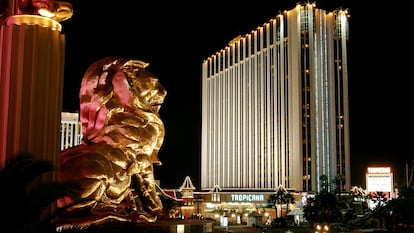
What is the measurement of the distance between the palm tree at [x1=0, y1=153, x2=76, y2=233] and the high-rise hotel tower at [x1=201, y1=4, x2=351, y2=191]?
169ft

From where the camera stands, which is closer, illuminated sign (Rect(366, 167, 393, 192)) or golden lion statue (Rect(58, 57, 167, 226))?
golden lion statue (Rect(58, 57, 167, 226))

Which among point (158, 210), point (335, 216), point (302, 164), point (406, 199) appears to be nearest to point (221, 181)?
point (302, 164)

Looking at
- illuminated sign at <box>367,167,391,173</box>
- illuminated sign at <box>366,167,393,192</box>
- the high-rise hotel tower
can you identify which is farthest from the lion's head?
the high-rise hotel tower

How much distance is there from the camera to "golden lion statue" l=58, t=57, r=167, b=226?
12570 millimetres

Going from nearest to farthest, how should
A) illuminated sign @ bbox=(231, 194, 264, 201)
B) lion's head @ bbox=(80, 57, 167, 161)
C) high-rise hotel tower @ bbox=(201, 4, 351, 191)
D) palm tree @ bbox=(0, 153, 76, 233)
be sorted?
palm tree @ bbox=(0, 153, 76, 233) → lion's head @ bbox=(80, 57, 167, 161) → illuminated sign @ bbox=(231, 194, 264, 201) → high-rise hotel tower @ bbox=(201, 4, 351, 191)

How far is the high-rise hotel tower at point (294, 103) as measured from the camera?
2240 inches

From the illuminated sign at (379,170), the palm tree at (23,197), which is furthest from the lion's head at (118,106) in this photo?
the illuminated sign at (379,170)

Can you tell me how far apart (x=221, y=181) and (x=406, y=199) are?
1762 inches

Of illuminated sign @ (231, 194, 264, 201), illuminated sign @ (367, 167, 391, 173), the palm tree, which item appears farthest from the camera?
illuminated sign @ (231, 194, 264, 201)

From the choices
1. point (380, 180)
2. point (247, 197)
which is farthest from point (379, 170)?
point (247, 197)

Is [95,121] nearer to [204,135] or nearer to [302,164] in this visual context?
[302,164]

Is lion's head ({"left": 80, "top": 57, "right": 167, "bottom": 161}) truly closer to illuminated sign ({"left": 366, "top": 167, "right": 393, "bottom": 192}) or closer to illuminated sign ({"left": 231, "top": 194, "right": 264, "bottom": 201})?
illuminated sign ({"left": 366, "top": 167, "right": 393, "bottom": 192})

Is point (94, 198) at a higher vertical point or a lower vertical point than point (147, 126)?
lower

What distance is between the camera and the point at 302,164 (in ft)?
185
